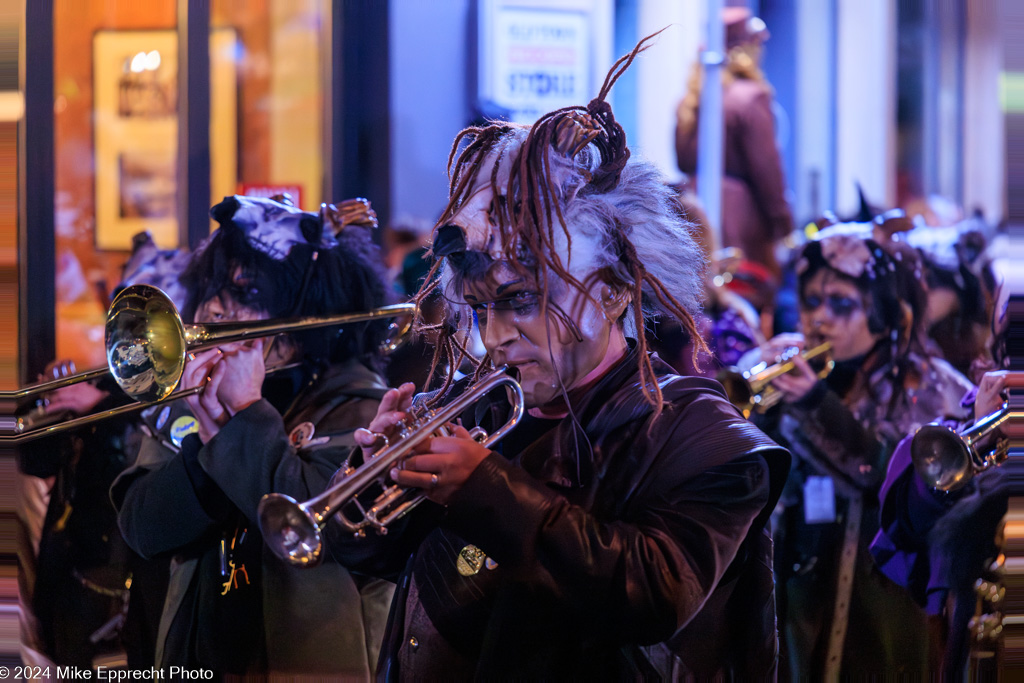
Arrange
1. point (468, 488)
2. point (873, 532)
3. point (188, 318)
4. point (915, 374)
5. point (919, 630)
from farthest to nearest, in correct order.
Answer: point (915, 374), point (873, 532), point (919, 630), point (188, 318), point (468, 488)

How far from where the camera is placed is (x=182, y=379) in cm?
284

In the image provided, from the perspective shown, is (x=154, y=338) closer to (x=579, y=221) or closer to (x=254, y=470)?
(x=254, y=470)

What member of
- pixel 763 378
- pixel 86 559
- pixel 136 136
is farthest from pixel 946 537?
pixel 136 136

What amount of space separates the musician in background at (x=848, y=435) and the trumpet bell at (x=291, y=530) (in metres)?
2.32

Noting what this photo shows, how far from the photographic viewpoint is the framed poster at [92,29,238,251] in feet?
21.4

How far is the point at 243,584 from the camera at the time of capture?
2865 millimetres

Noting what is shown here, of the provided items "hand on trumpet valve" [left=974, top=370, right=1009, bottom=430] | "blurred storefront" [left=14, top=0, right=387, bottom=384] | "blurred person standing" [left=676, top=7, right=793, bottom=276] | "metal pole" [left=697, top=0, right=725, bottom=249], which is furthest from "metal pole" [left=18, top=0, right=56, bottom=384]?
"blurred person standing" [left=676, top=7, right=793, bottom=276]

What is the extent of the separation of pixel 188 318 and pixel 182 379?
301 mm

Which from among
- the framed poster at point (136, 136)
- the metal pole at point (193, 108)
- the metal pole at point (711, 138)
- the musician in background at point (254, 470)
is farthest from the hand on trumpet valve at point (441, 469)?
the metal pole at point (711, 138)

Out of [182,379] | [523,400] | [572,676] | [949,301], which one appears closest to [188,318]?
[182,379]

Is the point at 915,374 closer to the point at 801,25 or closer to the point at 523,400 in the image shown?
the point at 523,400

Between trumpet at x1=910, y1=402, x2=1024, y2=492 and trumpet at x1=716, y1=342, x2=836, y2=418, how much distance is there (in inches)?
52.8

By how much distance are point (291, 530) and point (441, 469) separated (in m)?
0.32

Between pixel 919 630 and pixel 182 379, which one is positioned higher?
pixel 182 379
